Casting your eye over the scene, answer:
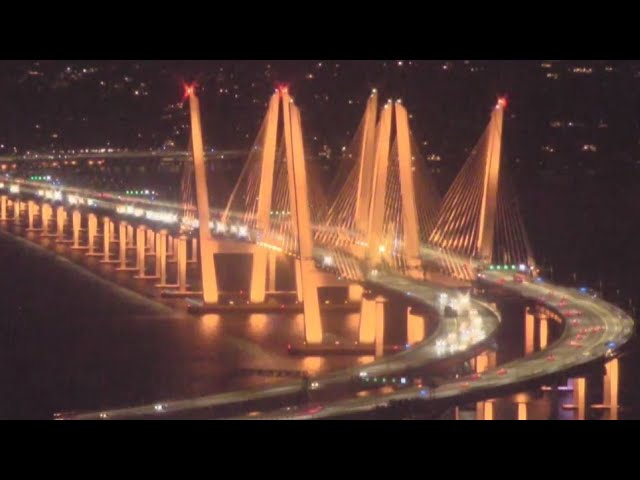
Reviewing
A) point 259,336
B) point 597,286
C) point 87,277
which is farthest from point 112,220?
point 259,336

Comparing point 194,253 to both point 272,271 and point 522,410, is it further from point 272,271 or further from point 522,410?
point 522,410

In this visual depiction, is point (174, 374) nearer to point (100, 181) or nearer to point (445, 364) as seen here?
point (445, 364)

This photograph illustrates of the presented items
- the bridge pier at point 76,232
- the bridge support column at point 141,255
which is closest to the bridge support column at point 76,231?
the bridge pier at point 76,232

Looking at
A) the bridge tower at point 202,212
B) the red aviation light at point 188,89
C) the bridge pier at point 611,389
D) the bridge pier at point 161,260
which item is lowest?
the bridge pier at point 611,389

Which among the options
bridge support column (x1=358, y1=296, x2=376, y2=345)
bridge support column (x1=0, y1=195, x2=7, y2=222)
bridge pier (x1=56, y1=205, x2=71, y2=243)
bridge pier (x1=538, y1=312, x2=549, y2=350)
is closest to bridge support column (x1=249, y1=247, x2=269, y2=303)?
bridge support column (x1=358, y1=296, x2=376, y2=345)

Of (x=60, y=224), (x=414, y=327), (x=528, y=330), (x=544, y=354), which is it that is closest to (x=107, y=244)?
(x=60, y=224)

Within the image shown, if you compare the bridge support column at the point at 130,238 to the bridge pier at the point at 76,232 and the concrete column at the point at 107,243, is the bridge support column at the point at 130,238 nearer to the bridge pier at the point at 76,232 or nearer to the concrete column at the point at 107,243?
the concrete column at the point at 107,243
